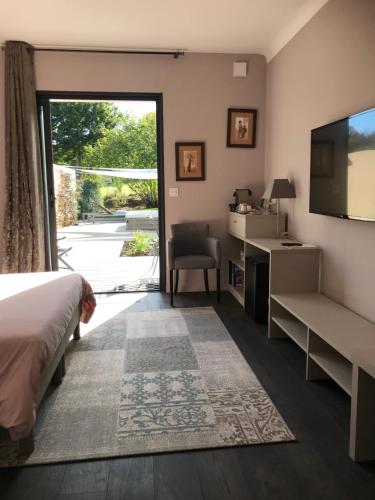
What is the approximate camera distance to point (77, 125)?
4.62m

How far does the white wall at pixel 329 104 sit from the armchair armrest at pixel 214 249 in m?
0.82

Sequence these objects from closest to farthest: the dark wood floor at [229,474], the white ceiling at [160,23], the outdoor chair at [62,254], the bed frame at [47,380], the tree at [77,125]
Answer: the dark wood floor at [229,474] → the bed frame at [47,380] → the white ceiling at [160,23] → the tree at [77,125] → the outdoor chair at [62,254]

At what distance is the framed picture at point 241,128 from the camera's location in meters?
4.57

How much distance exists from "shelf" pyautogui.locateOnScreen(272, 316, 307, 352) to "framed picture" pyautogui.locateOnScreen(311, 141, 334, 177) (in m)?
1.17

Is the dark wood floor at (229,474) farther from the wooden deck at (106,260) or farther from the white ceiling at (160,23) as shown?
the white ceiling at (160,23)

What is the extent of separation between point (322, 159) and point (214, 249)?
1602 millimetres

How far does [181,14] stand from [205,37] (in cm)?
59

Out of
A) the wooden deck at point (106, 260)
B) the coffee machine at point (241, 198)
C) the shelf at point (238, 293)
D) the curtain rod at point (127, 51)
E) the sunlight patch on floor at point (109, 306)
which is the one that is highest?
the curtain rod at point (127, 51)

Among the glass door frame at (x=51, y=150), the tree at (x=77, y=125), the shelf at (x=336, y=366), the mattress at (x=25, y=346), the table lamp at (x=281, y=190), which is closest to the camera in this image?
the mattress at (x=25, y=346)

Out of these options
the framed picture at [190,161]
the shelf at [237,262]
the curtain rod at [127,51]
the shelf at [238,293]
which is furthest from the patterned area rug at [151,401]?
the curtain rod at [127,51]

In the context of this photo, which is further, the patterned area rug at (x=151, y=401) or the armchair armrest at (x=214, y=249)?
the armchair armrest at (x=214, y=249)

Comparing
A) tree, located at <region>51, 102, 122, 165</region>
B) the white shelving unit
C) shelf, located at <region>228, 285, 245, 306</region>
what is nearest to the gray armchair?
shelf, located at <region>228, 285, 245, 306</region>

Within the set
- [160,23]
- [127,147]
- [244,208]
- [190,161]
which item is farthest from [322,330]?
[127,147]

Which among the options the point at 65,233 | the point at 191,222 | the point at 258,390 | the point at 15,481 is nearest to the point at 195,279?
the point at 191,222
